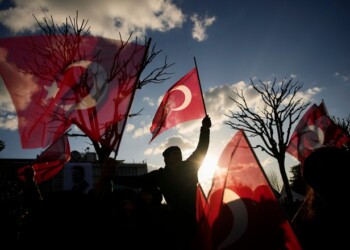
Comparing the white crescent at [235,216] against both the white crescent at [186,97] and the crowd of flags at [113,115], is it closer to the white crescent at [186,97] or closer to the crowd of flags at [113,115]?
the crowd of flags at [113,115]

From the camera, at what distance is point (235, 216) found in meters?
2.63

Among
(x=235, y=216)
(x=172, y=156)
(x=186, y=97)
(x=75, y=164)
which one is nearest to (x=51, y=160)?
(x=186, y=97)

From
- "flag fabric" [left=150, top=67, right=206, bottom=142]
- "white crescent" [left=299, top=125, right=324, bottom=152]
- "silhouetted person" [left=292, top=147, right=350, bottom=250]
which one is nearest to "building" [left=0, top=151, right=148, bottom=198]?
"white crescent" [left=299, top=125, right=324, bottom=152]

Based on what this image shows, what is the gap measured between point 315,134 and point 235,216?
721cm

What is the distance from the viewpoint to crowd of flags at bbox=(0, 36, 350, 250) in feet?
8.35

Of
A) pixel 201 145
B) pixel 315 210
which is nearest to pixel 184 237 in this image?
pixel 201 145

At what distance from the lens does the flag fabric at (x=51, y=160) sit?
525 centimetres

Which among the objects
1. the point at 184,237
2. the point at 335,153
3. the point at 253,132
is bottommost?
the point at 184,237

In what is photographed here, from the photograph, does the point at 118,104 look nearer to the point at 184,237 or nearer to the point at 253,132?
the point at 184,237

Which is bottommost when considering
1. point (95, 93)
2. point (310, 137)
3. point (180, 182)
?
point (180, 182)

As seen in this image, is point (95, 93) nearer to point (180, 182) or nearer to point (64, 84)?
point (64, 84)

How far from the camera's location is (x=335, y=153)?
1807 mm

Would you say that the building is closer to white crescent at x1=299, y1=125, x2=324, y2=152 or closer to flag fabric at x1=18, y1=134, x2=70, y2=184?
white crescent at x1=299, y1=125, x2=324, y2=152

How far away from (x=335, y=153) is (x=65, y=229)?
1.81 metres
